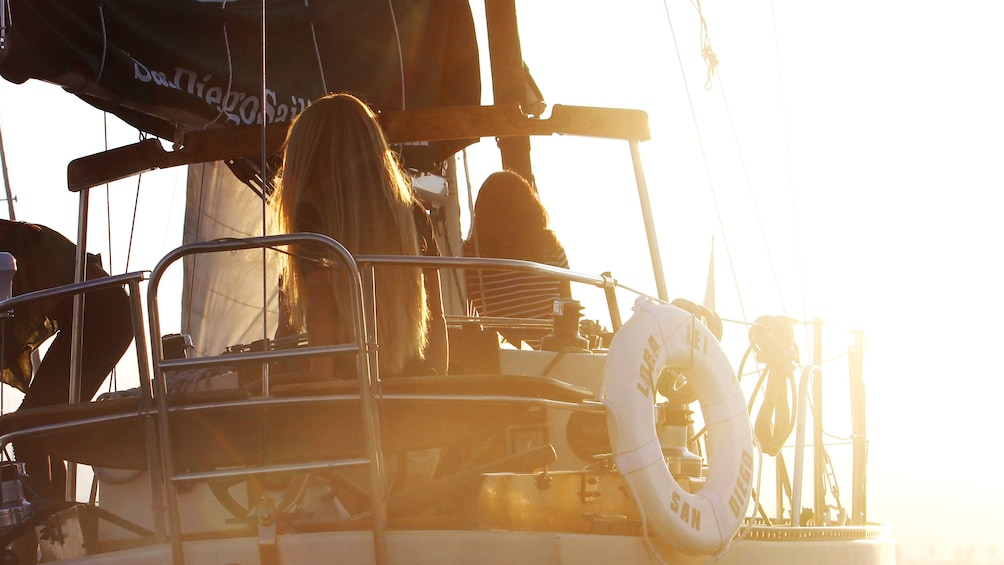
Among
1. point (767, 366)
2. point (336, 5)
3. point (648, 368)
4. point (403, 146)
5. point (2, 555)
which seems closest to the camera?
point (2, 555)

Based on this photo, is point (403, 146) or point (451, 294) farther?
point (451, 294)

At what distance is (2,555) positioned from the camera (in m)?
3.27

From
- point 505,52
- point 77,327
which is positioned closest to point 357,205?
point 77,327

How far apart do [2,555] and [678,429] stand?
6.76 ft

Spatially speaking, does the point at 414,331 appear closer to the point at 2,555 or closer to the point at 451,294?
the point at 2,555

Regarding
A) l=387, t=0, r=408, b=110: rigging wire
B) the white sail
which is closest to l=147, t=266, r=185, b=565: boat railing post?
l=387, t=0, r=408, b=110: rigging wire

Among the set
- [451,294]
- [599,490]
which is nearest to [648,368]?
[599,490]

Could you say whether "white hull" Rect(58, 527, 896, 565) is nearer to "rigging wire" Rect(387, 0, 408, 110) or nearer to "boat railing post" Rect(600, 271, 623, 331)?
"boat railing post" Rect(600, 271, 623, 331)

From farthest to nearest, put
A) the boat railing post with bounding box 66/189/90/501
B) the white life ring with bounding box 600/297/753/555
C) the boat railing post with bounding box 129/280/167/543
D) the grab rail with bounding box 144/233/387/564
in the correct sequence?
1. the boat railing post with bounding box 66/189/90/501
2. the white life ring with bounding box 600/297/753/555
3. the boat railing post with bounding box 129/280/167/543
4. the grab rail with bounding box 144/233/387/564

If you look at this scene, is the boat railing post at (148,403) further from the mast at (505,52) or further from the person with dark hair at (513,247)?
the mast at (505,52)

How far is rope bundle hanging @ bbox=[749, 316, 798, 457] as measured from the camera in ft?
→ 15.3

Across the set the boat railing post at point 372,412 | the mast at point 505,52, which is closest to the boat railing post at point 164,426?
the boat railing post at point 372,412

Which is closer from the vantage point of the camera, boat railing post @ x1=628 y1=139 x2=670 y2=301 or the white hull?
the white hull

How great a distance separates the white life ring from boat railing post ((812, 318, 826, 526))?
1.21 m
